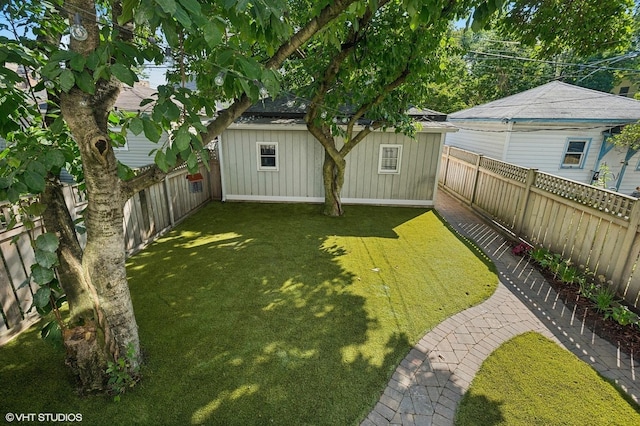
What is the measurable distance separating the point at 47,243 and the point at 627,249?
658 centimetres

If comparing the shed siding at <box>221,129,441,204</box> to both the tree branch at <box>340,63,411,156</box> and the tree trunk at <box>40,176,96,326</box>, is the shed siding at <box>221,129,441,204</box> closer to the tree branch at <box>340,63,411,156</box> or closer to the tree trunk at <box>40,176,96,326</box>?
the tree branch at <box>340,63,411,156</box>

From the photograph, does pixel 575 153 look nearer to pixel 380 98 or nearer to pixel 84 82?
pixel 380 98

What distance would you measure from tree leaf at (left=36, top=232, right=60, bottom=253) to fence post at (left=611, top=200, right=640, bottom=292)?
21.2 feet

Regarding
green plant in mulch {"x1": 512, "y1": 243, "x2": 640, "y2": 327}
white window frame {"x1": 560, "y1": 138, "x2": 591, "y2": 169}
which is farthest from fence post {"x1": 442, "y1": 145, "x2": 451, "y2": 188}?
green plant in mulch {"x1": 512, "y1": 243, "x2": 640, "y2": 327}

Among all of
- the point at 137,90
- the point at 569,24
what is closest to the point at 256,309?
the point at 569,24

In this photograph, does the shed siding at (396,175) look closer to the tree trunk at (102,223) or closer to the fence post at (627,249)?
the fence post at (627,249)

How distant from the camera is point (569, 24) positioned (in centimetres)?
430

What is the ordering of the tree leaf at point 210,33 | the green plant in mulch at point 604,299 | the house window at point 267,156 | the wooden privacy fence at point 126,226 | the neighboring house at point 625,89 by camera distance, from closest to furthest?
the tree leaf at point 210,33
the wooden privacy fence at point 126,226
the green plant in mulch at point 604,299
the house window at point 267,156
the neighboring house at point 625,89

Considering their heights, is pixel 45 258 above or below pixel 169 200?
above

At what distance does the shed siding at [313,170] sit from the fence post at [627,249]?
4903mm

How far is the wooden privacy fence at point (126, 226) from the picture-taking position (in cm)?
328

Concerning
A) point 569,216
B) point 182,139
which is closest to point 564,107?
point 569,216

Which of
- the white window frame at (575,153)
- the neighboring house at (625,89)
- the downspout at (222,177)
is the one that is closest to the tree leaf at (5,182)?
the downspout at (222,177)

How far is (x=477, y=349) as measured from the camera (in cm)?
347
